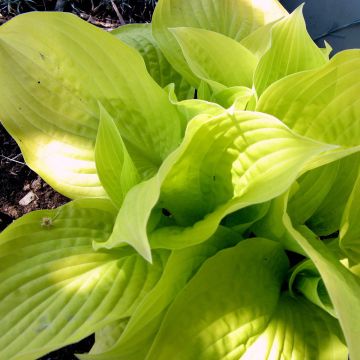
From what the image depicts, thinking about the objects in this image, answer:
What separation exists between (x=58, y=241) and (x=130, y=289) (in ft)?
0.43

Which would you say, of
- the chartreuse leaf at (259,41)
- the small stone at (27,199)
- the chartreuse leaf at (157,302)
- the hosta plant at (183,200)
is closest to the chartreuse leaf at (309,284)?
the hosta plant at (183,200)

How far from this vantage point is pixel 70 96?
0.69 meters

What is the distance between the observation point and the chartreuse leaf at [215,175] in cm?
46

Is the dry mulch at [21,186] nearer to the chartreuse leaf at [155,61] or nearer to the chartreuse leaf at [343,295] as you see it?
the chartreuse leaf at [155,61]

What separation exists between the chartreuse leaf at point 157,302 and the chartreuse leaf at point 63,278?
0.09 feet

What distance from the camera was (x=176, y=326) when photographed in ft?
1.80

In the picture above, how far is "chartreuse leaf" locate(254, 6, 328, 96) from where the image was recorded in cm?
64

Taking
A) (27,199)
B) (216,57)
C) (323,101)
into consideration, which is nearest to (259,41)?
(216,57)

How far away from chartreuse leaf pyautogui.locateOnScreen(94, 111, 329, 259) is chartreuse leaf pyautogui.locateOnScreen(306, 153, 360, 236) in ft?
0.64

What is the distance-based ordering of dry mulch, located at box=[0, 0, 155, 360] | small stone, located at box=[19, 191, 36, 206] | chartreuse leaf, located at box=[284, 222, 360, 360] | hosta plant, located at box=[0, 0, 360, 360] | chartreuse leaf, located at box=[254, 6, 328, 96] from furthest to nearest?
small stone, located at box=[19, 191, 36, 206] → dry mulch, located at box=[0, 0, 155, 360] → chartreuse leaf, located at box=[254, 6, 328, 96] → hosta plant, located at box=[0, 0, 360, 360] → chartreuse leaf, located at box=[284, 222, 360, 360]

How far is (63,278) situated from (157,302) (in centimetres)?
13

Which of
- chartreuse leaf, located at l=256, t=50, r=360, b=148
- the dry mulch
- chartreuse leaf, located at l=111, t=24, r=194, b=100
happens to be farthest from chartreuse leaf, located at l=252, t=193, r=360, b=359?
the dry mulch

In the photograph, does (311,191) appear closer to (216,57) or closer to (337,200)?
(337,200)

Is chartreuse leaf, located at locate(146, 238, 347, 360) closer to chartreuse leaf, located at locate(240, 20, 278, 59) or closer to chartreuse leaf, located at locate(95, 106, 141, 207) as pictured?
chartreuse leaf, located at locate(95, 106, 141, 207)
